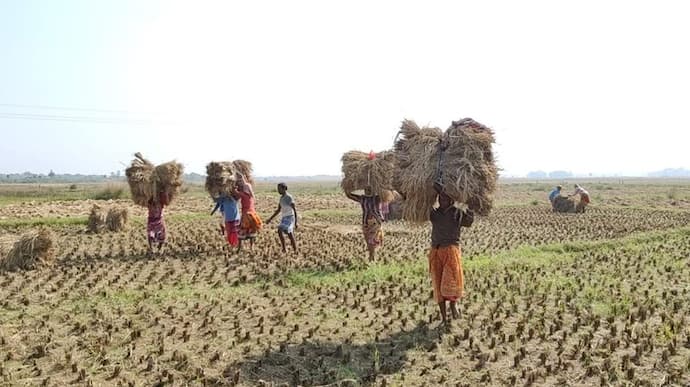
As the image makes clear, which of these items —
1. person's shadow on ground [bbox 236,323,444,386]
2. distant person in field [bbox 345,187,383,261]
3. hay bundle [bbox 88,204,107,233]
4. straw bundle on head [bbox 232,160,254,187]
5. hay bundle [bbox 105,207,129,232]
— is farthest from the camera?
hay bundle [bbox 105,207,129,232]

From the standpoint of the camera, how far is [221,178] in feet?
42.3

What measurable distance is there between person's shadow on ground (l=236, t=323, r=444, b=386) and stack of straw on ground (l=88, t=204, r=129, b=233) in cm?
1239

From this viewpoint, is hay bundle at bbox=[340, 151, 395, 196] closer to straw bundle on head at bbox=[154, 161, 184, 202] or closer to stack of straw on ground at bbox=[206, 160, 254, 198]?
stack of straw on ground at bbox=[206, 160, 254, 198]

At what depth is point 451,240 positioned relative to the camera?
7.12 m

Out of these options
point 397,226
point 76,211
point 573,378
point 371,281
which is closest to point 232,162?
point 371,281

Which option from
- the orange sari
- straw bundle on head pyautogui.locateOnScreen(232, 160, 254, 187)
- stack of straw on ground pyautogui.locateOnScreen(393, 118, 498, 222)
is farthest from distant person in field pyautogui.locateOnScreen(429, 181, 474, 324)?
straw bundle on head pyautogui.locateOnScreen(232, 160, 254, 187)

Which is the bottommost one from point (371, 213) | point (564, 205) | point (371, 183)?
point (564, 205)

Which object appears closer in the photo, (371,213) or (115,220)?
(371,213)

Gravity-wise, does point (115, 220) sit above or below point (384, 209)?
below

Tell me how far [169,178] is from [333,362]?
8322mm

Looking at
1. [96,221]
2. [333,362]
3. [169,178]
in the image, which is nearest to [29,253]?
[169,178]

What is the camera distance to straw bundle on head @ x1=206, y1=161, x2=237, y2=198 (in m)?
12.8

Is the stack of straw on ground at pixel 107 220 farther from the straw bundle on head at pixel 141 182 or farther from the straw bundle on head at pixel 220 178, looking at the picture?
the straw bundle on head at pixel 220 178

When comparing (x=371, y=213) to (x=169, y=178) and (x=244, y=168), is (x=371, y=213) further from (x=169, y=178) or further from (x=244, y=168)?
(x=169, y=178)
